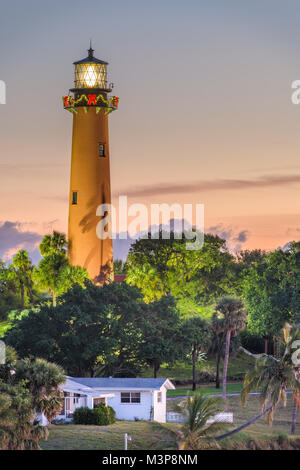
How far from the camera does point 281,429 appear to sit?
7738 cm

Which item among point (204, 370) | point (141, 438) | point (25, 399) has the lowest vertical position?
point (141, 438)

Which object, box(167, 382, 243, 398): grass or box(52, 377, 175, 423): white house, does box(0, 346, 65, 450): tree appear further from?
box(167, 382, 243, 398): grass

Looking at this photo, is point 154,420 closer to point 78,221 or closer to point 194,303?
point 78,221

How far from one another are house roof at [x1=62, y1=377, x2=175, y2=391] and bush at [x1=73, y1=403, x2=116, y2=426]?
2.47m

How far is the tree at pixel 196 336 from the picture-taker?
292 feet

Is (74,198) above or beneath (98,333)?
above

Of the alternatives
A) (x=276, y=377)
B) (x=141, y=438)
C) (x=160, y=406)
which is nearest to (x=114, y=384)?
(x=160, y=406)

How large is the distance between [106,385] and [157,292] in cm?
3342

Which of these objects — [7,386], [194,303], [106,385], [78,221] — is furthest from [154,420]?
[194,303]

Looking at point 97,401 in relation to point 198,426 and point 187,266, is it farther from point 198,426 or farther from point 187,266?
point 187,266

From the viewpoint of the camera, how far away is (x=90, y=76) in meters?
96.1

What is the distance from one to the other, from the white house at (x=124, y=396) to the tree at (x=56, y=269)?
19.4m

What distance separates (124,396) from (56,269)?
24.2 m

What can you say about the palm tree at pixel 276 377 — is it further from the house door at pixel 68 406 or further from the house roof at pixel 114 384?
the house door at pixel 68 406
